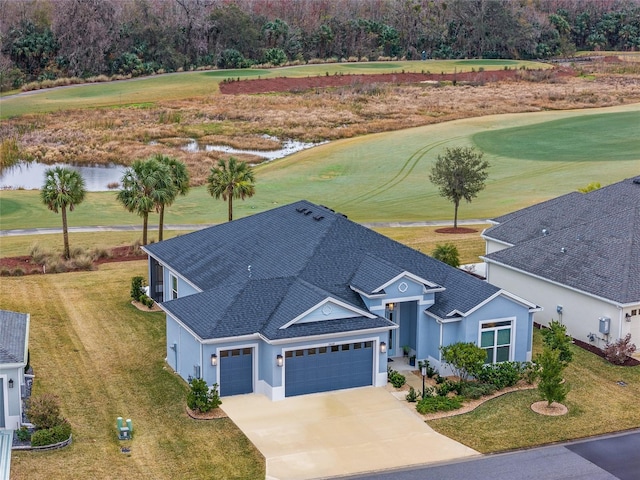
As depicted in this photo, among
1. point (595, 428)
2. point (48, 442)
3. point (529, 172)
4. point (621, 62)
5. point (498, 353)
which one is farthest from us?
point (621, 62)

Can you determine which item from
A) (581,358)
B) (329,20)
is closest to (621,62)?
(329,20)

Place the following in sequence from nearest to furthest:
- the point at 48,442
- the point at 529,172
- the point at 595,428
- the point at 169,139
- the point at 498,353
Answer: the point at 48,442 → the point at 595,428 → the point at 498,353 → the point at 529,172 → the point at 169,139

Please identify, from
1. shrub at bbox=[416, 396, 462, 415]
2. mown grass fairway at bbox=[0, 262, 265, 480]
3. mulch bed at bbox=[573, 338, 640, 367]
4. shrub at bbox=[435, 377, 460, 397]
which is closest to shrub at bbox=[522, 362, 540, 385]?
shrub at bbox=[435, 377, 460, 397]

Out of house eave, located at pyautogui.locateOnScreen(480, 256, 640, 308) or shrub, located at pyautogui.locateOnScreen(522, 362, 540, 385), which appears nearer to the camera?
shrub, located at pyautogui.locateOnScreen(522, 362, 540, 385)

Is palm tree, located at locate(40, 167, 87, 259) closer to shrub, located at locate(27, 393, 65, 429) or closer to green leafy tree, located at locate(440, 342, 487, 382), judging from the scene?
shrub, located at locate(27, 393, 65, 429)

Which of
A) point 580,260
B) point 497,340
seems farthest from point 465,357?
point 580,260

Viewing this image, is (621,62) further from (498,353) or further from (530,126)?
(498,353)
